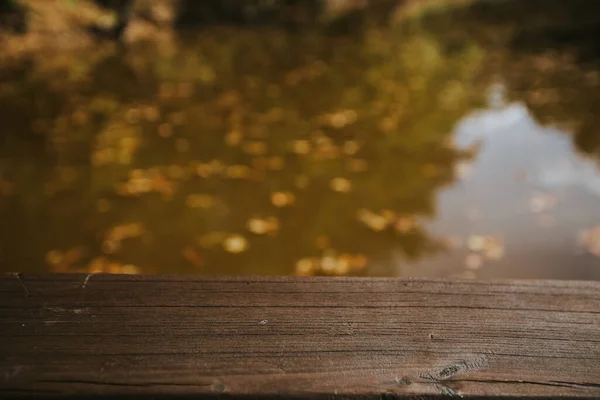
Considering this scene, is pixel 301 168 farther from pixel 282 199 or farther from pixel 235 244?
pixel 235 244

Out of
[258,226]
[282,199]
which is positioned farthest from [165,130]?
[258,226]

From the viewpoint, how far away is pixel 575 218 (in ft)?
11.8

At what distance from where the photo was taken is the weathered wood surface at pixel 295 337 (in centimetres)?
76

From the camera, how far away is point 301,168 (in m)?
4.19

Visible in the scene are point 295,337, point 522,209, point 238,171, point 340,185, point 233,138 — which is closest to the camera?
point 295,337

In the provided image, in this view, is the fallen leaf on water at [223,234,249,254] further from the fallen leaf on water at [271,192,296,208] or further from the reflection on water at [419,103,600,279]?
the reflection on water at [419,103,600,279]

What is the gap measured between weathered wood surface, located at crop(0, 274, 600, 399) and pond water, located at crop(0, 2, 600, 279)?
2046mm

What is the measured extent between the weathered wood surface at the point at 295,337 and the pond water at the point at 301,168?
6.71 feet

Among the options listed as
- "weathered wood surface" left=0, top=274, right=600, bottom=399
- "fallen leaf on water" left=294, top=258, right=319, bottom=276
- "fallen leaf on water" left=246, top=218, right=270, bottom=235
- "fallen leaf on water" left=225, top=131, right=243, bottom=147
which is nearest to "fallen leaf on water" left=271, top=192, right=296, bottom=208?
"fallen leaf on water" left=246, top=218, right=270, bottom=235

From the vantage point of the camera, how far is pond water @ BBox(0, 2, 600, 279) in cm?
317

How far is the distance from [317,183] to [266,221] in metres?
0.69

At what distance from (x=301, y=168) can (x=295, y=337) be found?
11.1 ft

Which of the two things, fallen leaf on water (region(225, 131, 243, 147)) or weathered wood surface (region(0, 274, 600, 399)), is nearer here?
weathered wood surface (region(0, 274, 600, 399))

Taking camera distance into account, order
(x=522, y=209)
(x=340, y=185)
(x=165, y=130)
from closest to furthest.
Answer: (x=522, y=209) → (x=340, y=185) → (x=165, y=130)
